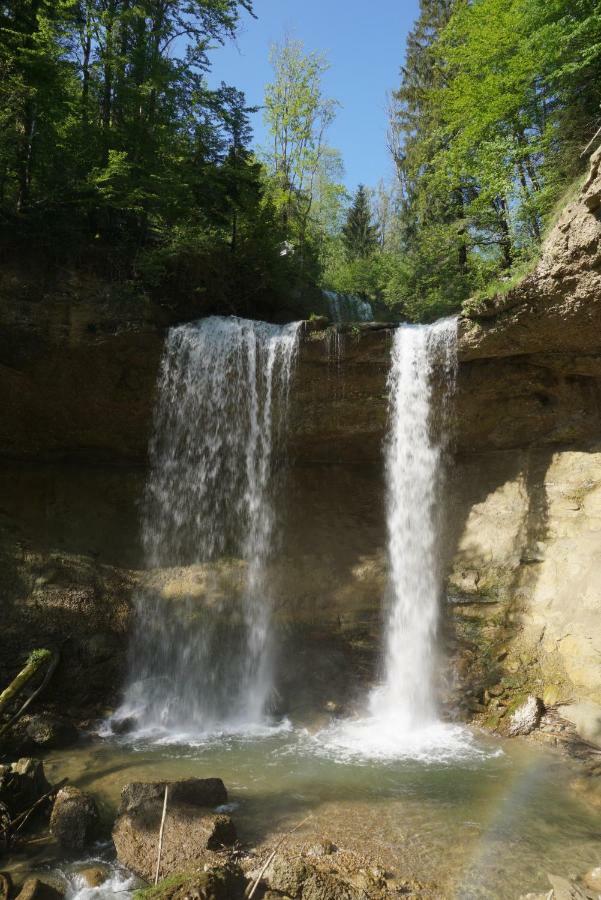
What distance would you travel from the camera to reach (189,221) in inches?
503

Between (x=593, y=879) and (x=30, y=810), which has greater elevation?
(x=593, y=879)

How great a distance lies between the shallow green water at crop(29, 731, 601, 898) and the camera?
5.27m

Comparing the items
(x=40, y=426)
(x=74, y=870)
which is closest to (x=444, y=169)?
(x=40, y=426)

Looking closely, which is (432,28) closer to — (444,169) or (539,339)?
(444,169)

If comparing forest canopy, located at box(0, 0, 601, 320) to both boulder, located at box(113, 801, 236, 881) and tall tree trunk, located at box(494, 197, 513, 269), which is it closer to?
tall tree trunk, located at box(494, 197, 513, 269)

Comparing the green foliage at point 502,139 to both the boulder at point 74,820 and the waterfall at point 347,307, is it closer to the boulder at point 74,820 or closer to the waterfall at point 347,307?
the waterfall at point 347,307

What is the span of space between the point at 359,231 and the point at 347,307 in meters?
12.4

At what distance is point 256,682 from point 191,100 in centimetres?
1287

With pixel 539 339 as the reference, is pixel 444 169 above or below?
above

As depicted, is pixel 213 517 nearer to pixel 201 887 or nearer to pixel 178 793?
pixel 178 793

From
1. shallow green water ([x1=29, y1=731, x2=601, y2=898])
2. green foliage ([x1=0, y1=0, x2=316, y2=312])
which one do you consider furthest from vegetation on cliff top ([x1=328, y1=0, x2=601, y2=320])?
shallow green water ([x1=29, y1=731, x2=601, y2=898])

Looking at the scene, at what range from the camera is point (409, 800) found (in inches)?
254

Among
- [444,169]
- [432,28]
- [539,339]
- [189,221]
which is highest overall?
[432,28]

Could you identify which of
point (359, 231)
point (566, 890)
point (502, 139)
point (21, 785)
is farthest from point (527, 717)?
point (359, 231)
